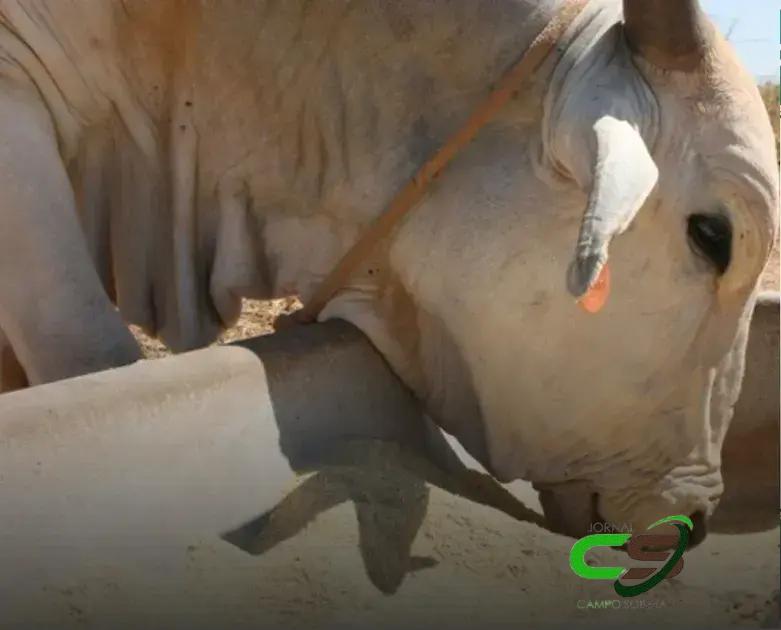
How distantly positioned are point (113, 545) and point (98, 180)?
827mm

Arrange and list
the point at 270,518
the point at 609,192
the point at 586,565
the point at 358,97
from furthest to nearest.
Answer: the point at 358,97
the point at 586,565
the point at 270,518
the point at 609,192

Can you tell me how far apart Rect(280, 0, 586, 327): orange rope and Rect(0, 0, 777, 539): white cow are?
18 mm

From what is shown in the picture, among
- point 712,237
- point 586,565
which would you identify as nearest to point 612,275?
point 712,237

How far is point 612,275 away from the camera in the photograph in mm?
1546

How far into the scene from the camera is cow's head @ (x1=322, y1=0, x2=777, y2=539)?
1.46m

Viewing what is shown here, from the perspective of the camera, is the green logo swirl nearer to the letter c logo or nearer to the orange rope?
the letter c logo

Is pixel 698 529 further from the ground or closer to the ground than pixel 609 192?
closer to the ground

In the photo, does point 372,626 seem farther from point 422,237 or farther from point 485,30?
point 485,30

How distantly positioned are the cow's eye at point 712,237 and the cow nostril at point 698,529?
0.43 meters

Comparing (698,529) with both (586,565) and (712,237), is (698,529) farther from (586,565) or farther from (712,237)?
(712,237)

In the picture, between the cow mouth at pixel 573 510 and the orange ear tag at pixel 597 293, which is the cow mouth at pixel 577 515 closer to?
the cow mouth at pixel 573 510

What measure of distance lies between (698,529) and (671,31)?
758 millimetres

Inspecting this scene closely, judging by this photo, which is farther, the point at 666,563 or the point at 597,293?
the point at 666,563

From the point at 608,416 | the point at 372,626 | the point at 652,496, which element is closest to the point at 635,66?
the point at 608,416
